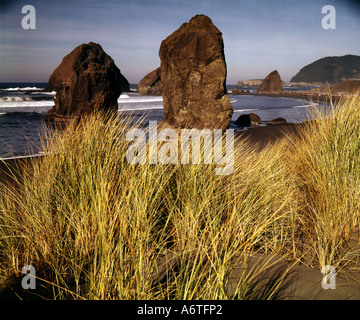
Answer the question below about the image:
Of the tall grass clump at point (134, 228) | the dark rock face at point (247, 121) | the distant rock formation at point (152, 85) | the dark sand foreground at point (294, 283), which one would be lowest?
the dark sand foreground at point (294, 283)

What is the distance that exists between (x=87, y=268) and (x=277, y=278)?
1293 mm

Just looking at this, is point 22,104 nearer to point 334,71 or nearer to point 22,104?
point 22,104

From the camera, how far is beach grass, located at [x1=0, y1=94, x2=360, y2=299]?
5.68ft

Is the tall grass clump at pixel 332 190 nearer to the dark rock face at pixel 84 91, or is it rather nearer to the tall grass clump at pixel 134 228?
the tall grass clump at pixel 134 228

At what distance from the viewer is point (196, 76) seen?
11.8 m

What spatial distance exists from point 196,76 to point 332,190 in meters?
9.67

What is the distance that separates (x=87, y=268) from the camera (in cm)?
203

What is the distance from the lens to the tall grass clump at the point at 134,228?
169 cm

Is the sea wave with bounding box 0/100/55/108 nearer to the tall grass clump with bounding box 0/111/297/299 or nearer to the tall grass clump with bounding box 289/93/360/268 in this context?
the tall grass clump with bounding box 0/111/297/299

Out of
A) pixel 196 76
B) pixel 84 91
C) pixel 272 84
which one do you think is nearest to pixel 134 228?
pixel 196 76

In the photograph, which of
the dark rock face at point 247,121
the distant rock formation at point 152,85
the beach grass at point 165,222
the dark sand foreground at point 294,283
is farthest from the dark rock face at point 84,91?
the distant rock formation at point 152,85

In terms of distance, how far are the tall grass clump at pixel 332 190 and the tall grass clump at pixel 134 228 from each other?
0.71 feet

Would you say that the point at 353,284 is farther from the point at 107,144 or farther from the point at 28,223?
the point at 107,144
